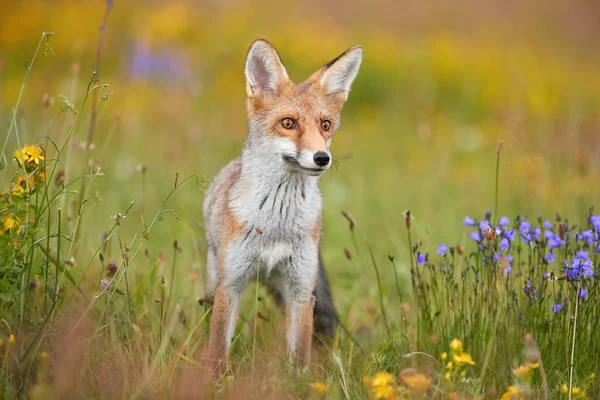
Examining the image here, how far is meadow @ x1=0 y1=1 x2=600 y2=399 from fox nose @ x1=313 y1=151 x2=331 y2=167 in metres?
0.58

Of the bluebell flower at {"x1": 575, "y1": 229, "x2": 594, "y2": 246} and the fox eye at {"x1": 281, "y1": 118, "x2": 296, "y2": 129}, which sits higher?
the fox eye at {"x1": 281, "y1": 118, "x2": 296, "y2": 129}

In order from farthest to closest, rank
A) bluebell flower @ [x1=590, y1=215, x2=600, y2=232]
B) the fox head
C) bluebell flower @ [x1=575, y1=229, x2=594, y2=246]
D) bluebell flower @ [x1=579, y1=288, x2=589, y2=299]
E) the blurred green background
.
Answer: the blurred green background
the fox head
bluebell flower @ [x1=575, y1=229, x2=594, y2=246]
bluebell flower @ [x1=590, y1=215, x2=600, y2=232]
bluebell flower @ [x1=579, y1=288, x2=589, y2=299]

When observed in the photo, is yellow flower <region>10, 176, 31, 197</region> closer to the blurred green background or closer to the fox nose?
the blurred green background

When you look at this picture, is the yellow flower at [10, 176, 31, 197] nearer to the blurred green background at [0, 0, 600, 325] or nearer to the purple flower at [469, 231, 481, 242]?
the blurred green background at [0, 0, 600, 325]

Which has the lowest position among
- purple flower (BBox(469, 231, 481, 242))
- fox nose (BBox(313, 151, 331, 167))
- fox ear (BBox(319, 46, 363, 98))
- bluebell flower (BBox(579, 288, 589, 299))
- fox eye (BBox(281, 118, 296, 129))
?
bluebell flower (BBox(579, 288, 589, 299))

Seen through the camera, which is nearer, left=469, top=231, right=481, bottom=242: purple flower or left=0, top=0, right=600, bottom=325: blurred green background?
left=469, top=231, right=481, bottom=242: purple flower

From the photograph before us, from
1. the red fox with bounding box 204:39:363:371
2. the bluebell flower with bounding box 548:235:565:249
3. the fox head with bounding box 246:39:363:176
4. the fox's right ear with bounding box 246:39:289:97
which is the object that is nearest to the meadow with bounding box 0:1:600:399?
the bluebell flower with bounding box 548:235:565:249

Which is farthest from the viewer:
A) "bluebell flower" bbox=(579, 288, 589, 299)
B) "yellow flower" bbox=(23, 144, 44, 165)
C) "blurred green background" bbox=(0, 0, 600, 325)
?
"blurred green background" bbox=(0, 0, 600, 325)

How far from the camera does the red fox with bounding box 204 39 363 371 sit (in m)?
4.36

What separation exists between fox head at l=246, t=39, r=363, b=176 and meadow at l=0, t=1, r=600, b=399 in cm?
69

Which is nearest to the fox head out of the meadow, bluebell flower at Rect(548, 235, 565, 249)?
the meadow

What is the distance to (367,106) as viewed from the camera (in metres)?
14.1

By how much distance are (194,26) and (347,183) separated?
8605 millimetres

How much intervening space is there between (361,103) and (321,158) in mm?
10415
